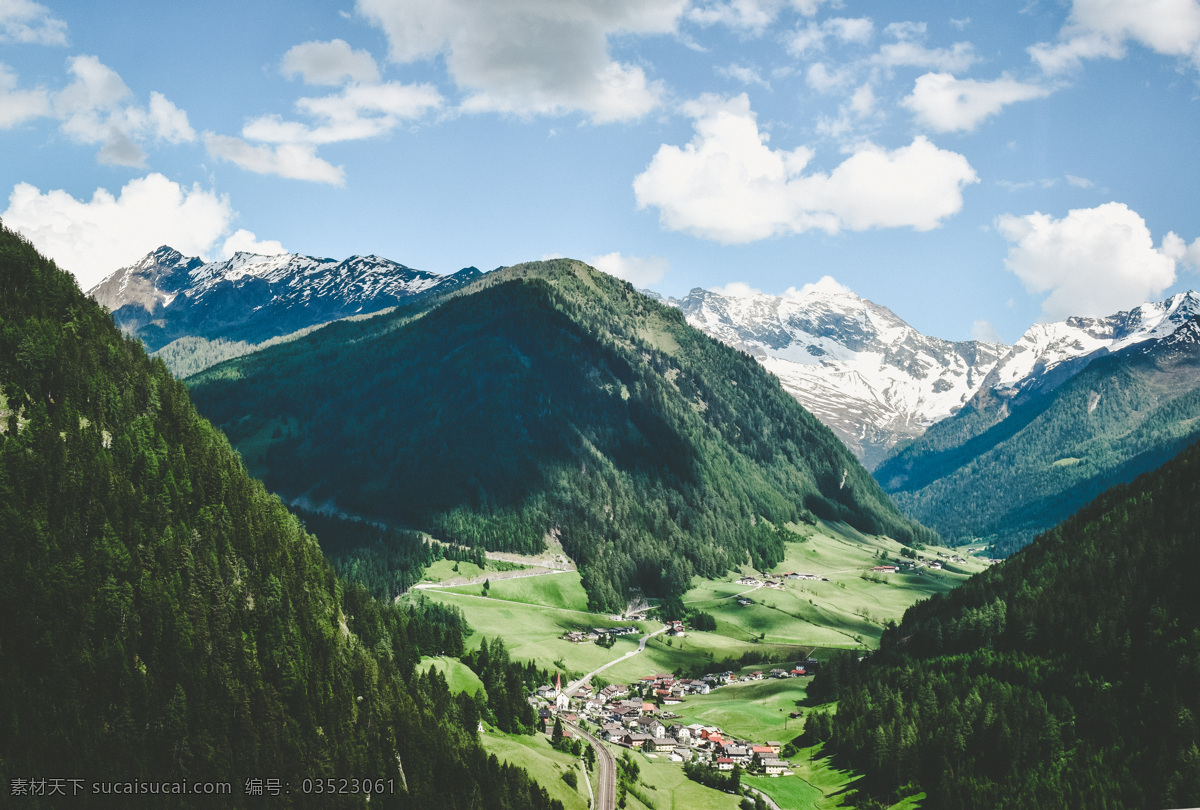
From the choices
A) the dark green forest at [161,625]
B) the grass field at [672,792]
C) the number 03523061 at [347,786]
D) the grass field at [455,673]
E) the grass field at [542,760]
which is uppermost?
the dark green forest at [161,625]

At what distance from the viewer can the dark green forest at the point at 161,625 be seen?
10875cm

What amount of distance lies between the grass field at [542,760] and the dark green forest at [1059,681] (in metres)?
47.2

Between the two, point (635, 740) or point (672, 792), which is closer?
point (672, 792)

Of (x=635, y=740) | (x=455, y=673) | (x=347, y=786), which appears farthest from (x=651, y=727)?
(x=347, y=786)

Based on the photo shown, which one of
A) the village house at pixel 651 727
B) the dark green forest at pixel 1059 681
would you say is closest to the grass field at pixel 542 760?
the village house at pixel 651 727

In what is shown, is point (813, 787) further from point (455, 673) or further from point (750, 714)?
point (455, 673)

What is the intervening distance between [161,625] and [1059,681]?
5506 inches

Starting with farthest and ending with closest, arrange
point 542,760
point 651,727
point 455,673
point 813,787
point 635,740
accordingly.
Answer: point 651,727 → point 635,740 → point 455,673 → point 813,787 → point 542,760

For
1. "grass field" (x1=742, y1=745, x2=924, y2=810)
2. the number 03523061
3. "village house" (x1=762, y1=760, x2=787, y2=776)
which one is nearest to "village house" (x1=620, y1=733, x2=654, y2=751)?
"grass field" (x1=742, y1=745, x2=924, y2=810)

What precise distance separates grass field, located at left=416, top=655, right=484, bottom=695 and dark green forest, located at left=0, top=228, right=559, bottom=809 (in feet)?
28.4

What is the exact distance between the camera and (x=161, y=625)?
390 ft

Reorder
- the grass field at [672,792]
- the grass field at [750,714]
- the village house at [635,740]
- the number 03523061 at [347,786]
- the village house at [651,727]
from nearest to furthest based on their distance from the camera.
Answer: the number 03523061 at [347,786] < the grass field at [672,792] < the village house at [635,740] < the village house at [651,727] < the grass field at [750,714]

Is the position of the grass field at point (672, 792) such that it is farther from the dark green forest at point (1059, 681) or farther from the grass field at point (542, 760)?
the dark green forest at point (1059, 681)

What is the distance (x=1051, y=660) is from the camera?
15962 centimetres
